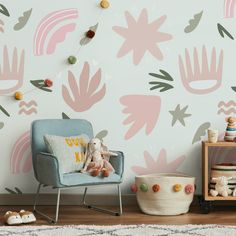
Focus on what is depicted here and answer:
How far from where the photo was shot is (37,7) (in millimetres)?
4141

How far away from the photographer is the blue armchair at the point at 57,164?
11.4ft

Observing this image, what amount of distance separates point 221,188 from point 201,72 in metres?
0.89

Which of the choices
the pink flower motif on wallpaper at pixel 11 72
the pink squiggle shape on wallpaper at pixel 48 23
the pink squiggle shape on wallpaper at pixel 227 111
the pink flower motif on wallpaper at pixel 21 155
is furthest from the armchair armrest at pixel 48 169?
the pink squiggle shape on wallpaper at pixel 227 111

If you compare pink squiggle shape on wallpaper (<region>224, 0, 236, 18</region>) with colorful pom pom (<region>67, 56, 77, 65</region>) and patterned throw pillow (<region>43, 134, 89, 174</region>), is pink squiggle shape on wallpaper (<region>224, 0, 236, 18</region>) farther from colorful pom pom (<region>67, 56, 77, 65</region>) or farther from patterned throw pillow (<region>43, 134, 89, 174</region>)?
patterned throw pillow (<region>43, 134, 89, 174</region>)

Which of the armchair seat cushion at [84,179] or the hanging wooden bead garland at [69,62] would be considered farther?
the hanging wooden bead garland at [69,62]

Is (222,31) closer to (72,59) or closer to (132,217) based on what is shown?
(72,59)

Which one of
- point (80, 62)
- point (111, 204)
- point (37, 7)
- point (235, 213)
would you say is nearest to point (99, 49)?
point (80, 62)

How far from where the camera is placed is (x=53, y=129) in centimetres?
392

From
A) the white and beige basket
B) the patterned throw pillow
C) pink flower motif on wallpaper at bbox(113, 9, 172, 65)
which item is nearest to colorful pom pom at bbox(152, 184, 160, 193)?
the white and beige basket

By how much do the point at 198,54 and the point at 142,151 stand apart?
2.76 ft

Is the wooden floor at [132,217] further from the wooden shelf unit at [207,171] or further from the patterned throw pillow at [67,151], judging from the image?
the patterned throw pillow at [67,151]

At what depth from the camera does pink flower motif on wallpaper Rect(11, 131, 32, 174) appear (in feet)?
13.7

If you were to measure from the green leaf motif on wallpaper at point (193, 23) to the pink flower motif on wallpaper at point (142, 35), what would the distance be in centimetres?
14

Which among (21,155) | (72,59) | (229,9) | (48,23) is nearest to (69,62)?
(72,59)
